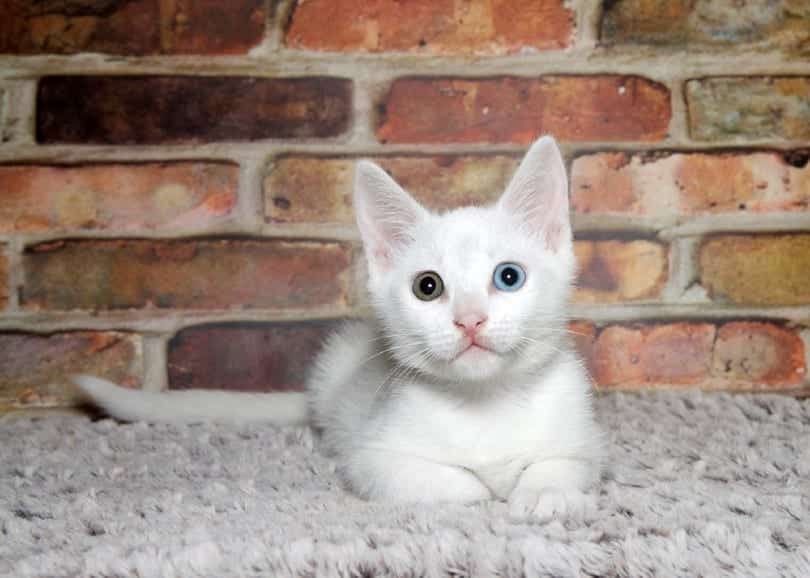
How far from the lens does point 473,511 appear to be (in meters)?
0.89

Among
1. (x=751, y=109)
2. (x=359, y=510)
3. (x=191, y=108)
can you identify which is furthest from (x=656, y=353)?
(x=191, y=108)

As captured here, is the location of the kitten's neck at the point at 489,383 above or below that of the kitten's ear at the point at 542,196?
below

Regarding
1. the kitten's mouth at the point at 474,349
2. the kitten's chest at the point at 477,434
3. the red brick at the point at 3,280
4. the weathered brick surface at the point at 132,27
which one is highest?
the weathered brick surface at the point at 132,27

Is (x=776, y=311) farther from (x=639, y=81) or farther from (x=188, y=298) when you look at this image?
(x=188, y=298)

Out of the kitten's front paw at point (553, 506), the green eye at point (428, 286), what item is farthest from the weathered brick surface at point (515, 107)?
the kitten's front paw at point (553, 506)

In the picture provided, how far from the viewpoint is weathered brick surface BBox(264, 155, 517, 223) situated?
1481 mm

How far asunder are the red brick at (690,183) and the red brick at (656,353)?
0.68 feet

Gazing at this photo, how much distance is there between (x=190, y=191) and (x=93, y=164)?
171mm

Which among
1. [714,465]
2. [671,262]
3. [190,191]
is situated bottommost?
[714,465]

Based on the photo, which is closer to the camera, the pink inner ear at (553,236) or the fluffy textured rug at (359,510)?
the fluffy textured rug at (359,510)

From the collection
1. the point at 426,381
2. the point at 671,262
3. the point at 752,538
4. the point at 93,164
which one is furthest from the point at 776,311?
the point at 93,164

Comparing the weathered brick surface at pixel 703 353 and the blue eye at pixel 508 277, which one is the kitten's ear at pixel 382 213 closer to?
the blue eye at pixel 508 277

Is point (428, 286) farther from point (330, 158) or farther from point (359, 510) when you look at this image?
point (330, 158)

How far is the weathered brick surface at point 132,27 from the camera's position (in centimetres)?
145
